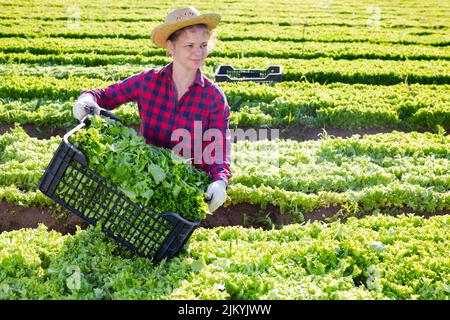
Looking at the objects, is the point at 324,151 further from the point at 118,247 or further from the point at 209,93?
the point at 118,247

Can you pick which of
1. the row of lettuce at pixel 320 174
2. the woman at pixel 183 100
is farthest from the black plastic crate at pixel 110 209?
the row of lettuce at pixel 320 174

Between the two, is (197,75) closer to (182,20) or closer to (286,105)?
(182,20)

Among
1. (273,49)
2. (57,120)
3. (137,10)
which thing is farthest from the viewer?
(137,10)

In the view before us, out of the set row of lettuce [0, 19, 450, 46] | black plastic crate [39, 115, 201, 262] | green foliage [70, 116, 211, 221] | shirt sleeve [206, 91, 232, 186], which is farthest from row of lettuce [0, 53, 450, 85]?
A: black plastic crate [39, 115, 201, 262]

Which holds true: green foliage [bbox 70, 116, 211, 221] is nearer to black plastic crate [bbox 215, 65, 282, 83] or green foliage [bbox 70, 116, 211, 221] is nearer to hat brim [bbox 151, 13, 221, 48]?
hat brim [bbox 151, 13, 221, 48]

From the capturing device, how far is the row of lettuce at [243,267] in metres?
3.92

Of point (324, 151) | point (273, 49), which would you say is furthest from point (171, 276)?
point (273, 49)

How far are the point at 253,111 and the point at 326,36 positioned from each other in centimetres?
909

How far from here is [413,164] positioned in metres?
6.94

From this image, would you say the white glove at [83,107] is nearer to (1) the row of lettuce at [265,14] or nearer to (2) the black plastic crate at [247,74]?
(2) the black plastic crate at [247,74]

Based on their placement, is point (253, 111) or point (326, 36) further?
point (326, 36)

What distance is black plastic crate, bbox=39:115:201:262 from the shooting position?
13.0 ft

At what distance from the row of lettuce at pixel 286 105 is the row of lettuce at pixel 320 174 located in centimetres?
154

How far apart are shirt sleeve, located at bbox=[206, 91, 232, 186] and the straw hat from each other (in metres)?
0.68
